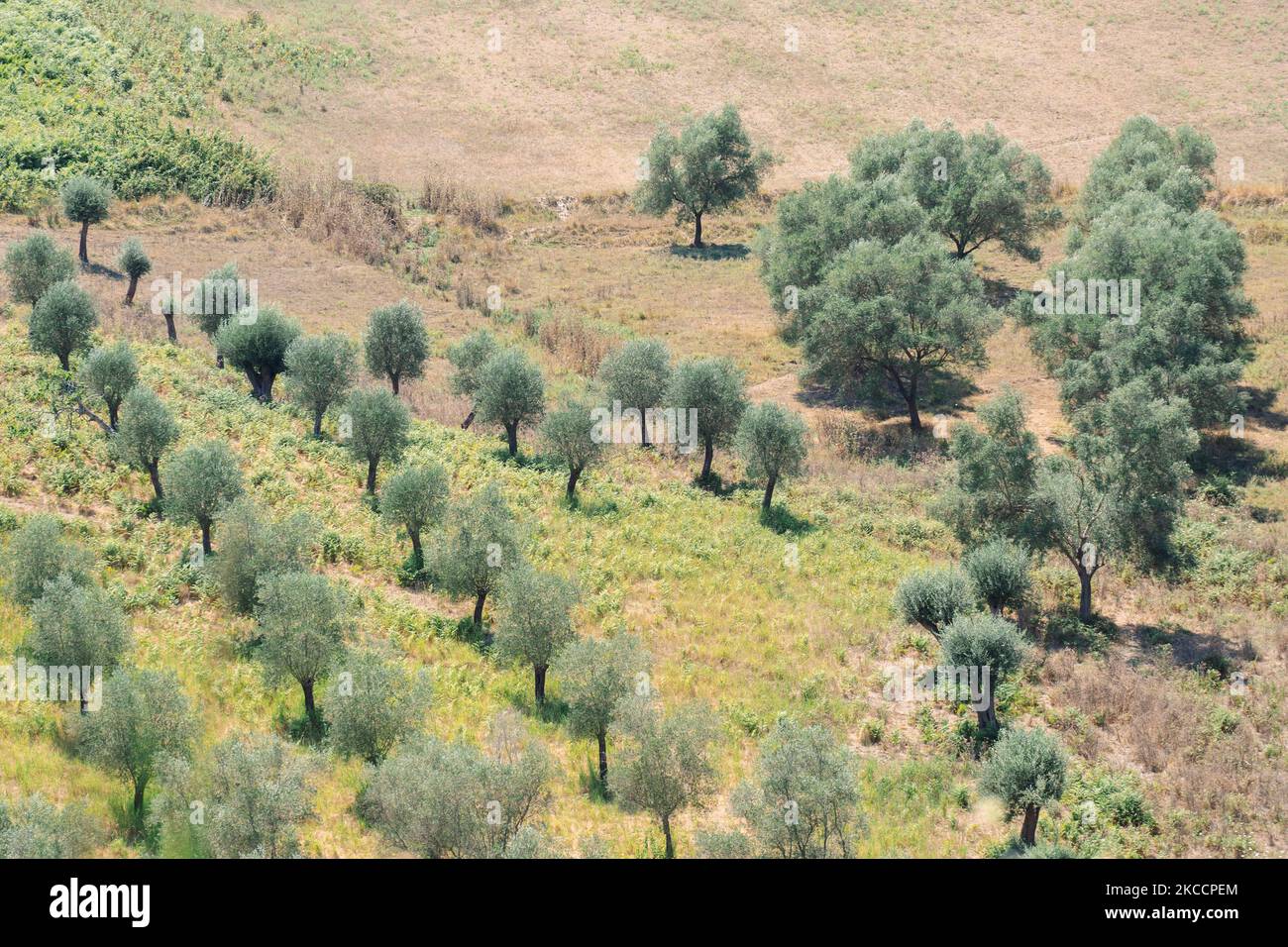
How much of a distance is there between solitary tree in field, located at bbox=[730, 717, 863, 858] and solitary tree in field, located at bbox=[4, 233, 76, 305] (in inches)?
1651

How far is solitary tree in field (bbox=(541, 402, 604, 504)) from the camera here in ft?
151

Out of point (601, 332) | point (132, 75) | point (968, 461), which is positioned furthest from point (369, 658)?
point (132, 75)

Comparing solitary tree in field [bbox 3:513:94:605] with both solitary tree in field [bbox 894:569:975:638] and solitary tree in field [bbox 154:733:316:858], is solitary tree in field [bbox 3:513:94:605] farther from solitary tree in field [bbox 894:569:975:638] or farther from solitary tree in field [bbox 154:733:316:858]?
solitary tree in field [bbox 894:569:975:638]

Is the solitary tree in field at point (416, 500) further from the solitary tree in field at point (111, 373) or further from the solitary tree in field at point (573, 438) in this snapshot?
the solitary tree in field at point (111, 373)

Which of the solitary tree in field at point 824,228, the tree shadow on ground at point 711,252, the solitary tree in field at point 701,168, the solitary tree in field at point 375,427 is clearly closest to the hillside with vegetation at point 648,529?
the solitary tree in field at point 375,427

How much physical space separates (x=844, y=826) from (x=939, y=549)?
68.8 feet

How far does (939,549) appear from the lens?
44094 millimetres

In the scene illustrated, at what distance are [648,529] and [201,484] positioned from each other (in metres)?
15.9

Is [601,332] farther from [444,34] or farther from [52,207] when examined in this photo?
[444,34]

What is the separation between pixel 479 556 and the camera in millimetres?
36219

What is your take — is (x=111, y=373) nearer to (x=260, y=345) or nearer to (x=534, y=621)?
(x=260, y=345)

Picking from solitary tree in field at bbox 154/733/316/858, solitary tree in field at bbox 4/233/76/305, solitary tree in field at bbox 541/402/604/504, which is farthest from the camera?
solitary tree in field at bbox 4/233/76/305

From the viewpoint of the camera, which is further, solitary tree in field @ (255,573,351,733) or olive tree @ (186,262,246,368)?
olive tree @ (186,262,246,368)

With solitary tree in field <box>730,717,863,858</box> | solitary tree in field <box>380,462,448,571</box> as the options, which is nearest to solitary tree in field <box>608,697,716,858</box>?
solitary tree in field <box>730,717,863,858</box>
